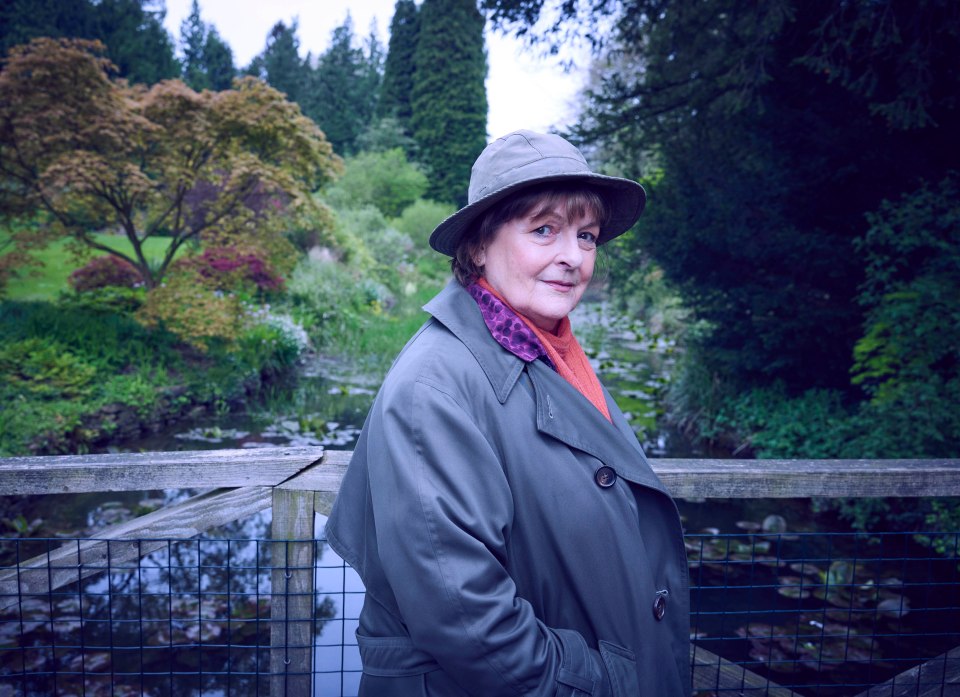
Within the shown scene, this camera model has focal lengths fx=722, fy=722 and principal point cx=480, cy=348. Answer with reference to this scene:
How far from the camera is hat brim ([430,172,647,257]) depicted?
1414 mm

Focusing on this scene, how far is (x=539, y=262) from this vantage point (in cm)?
148

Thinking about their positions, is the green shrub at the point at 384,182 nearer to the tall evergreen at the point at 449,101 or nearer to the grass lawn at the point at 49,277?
the tall evergreen at the point at 449,101

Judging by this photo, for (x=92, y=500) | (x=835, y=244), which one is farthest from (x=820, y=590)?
(x=92, y=500)

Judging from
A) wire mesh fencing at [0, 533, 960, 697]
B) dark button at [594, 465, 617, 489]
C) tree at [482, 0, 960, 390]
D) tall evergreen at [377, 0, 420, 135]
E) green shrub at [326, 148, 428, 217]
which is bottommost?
wire mesh fencing at [0, 533, 960, 697]

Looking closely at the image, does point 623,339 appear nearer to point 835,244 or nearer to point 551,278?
point 835,244

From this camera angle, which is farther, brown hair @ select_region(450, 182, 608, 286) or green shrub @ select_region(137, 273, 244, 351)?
green shrub @ select_region(137, 273, 244, 351)

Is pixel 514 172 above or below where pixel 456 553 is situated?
above

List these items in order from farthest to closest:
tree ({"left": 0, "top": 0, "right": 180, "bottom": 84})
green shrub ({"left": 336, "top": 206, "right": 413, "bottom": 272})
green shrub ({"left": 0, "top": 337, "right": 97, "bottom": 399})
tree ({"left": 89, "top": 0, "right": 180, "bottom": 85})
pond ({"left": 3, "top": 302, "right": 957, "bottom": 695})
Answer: tree ({"left": 89, "top": 0, "right": 180, "bottom": 85}), tree ({"left": 0, "top": 0, "right": 180, "bottom": 84}), green shrub ({"left": 336, "top": 206, "right": 413, "bottom": 272}), green shrub ({"left": 0, "top": 337, "right": 97, "bottom": 399}), pond ({"left": 3, "top": 302, "right": 957, "bottom": 695})

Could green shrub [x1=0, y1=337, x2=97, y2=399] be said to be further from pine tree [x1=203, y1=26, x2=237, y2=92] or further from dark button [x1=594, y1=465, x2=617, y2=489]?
pine tree [x1=203, y1=26, x2=237, y2=92]

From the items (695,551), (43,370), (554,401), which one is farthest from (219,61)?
(554,401)

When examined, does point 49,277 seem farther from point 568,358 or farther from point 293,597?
point 568,358

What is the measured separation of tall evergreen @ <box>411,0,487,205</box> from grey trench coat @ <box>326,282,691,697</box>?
27979mm

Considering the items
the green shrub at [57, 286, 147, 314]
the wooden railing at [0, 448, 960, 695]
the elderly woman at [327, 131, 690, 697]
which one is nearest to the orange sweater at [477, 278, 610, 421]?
the elderly woman at [327, 131, 690, 697]

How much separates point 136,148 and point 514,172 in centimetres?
847
